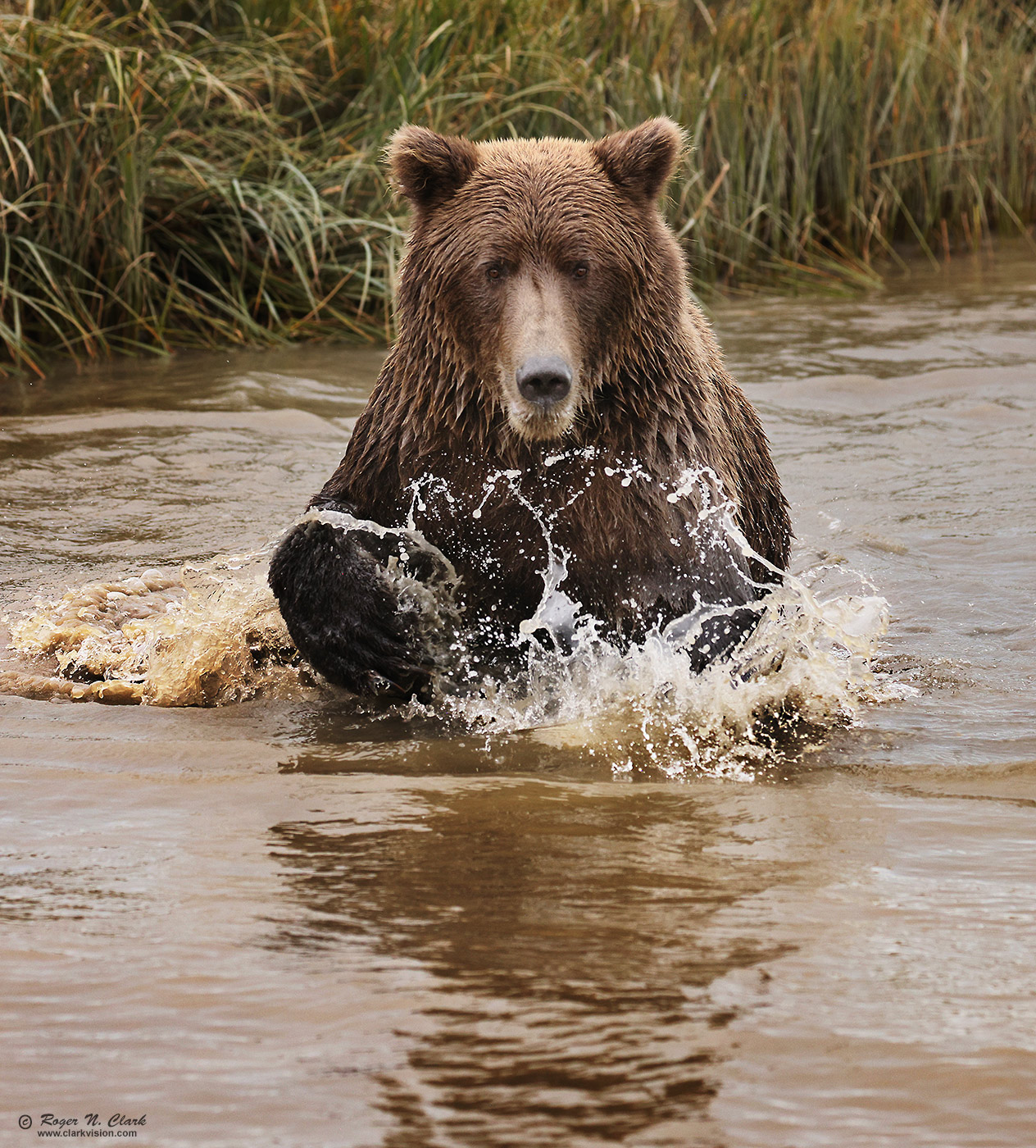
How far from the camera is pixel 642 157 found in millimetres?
4465

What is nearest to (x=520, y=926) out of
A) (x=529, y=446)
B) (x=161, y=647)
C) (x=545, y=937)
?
(x=545, y=937)

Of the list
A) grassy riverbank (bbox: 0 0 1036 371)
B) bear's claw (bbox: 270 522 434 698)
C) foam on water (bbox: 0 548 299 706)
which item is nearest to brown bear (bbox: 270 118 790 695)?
bear's claw (bbox: 270 522 434 698)

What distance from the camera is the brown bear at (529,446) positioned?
14.0 feet

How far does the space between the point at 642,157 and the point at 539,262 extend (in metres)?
0.52

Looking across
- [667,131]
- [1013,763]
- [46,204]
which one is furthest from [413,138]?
[46,204]

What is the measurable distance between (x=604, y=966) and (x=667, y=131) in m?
2.80

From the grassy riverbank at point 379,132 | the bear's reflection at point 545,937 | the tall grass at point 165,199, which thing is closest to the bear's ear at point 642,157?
the bear's reflection at point 545,937

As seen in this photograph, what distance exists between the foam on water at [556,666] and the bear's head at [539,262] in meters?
0.35

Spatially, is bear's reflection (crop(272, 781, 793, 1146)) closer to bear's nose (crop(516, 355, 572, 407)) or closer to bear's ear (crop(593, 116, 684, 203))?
bear's nose (crop(516, 355, 572, 407))

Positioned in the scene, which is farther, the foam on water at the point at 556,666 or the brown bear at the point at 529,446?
the brown bear at the point at 529,446

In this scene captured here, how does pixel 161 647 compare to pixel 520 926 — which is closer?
pixel 520 926

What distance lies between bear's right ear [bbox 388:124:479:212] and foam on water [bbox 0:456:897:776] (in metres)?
0.84

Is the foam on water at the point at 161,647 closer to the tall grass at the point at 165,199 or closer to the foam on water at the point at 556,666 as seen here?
the foam on water at the point at 556,666

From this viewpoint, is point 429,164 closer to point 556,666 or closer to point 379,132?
point 556,666
